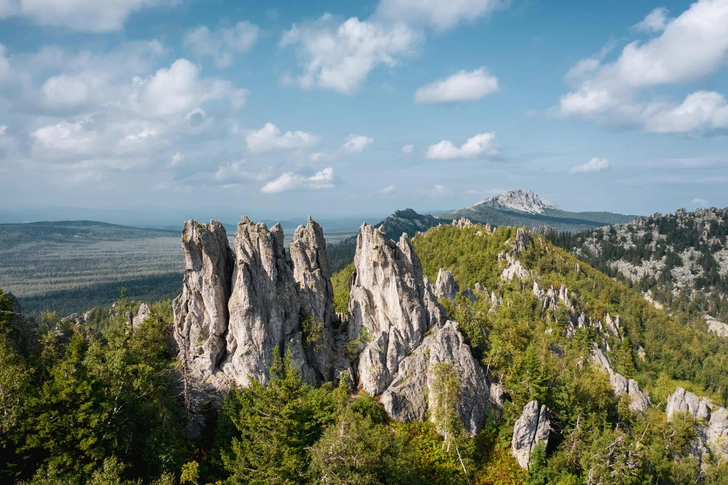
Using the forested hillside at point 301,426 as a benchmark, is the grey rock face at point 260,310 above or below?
above

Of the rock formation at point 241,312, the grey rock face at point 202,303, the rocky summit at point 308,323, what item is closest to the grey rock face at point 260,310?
the rock formation at point 241,312

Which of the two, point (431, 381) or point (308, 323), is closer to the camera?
Result: point (431, 381)

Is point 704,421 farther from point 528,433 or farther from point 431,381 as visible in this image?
point 431,381

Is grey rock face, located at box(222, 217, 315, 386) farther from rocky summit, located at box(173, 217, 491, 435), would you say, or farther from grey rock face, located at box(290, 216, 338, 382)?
grey rock face, located at box(290, 216, 338, 382)

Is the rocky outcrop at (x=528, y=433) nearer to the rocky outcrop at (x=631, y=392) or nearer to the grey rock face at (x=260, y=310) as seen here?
the grey rock face at (x=260, y=310)

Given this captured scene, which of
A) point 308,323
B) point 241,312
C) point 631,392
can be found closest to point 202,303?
point 241,312
